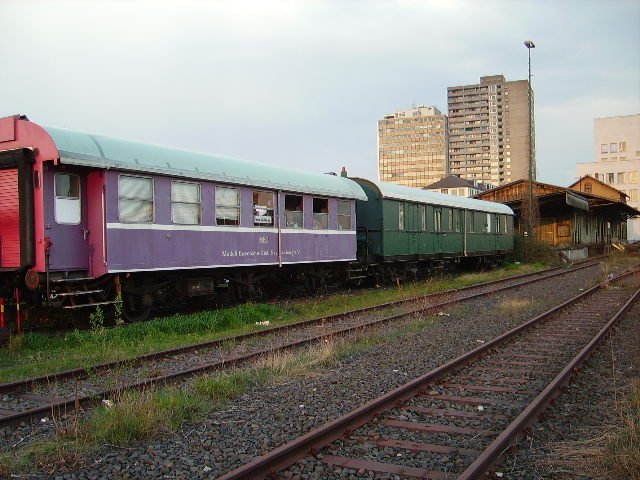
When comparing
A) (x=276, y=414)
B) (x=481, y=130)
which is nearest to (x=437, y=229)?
(x=276, y=414)

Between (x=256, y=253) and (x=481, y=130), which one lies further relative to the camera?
A: (x=481, y=130)

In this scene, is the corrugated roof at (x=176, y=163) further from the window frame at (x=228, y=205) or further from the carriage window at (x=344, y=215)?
the carriage window at (x=344, y=215)

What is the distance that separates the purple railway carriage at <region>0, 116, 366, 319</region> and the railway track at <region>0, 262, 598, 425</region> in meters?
2.58

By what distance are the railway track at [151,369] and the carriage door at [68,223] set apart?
2.89 m

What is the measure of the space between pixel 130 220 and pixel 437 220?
14597 millimetres

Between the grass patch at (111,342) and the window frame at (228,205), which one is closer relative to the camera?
the grass patch at (111,342)

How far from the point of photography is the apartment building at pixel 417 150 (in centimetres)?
16412

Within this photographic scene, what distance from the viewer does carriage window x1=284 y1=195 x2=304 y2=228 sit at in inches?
597

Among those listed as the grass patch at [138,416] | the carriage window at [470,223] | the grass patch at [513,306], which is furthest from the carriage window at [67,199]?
the carriage window at [470,223]

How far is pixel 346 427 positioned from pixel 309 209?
11.1m

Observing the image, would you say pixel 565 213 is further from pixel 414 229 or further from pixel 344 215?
pixel 344 215

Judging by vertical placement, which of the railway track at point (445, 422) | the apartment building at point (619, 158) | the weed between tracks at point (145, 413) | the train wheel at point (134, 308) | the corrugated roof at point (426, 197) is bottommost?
the railway track at point (445, 422)

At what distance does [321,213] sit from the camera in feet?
54.5

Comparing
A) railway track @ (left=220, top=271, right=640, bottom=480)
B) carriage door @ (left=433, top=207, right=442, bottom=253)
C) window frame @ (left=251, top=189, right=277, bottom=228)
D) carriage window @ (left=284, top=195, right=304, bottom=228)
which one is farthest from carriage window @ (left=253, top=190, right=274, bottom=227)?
carriage door @ (left=433, top=207, right=442, bottom=253)
